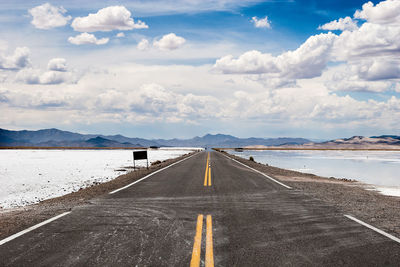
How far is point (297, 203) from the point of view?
34.8ft

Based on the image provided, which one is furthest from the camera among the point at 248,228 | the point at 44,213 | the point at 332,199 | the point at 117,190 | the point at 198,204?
the point at 117,190

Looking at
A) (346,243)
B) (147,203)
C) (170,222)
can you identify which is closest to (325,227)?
(346,243)

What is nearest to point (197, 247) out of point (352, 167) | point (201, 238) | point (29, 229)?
point (201, 238)

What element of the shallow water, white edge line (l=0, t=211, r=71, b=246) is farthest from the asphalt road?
the shallow water

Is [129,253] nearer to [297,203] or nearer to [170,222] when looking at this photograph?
[170,222]

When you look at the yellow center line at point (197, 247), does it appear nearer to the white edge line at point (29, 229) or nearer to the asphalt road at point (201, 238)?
the asphalt road at point (201, 238)

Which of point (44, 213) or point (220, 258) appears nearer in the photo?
point (220, 258)

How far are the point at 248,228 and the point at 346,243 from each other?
1995 millimetres

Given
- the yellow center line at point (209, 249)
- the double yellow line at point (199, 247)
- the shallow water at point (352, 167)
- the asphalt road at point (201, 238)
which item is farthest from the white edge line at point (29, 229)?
the shallow water at point (352, 167)

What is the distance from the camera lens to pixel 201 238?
21.1 ft

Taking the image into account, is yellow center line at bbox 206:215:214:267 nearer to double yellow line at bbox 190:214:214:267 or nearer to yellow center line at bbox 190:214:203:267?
double yellow line at bbox 190:214:214:267

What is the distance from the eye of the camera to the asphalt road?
17.5 ft

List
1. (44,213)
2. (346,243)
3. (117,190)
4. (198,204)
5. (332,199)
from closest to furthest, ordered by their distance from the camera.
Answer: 1. (346,243)
2. (44,213)
3. (198,204)
4. (332,199)
5. (117,190)

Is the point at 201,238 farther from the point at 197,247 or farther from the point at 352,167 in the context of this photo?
the point at 352,167
